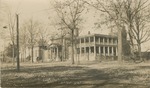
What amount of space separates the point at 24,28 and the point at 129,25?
46705 millimetres

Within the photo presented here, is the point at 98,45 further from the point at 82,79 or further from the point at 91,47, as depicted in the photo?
the point at 82,79

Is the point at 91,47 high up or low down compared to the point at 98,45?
down

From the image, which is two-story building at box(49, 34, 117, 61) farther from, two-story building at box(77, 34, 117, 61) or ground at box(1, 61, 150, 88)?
ground at box(1, 61, 150, 88)

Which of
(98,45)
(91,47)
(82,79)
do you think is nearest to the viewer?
(82,79)

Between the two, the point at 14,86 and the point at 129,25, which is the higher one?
the point at 129,25

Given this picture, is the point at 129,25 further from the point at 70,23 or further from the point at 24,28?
the point at 24,28

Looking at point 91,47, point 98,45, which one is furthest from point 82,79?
point 91,47

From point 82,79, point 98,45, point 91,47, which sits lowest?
point 82,79

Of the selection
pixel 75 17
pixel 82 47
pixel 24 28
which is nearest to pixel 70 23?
pixel 75 17

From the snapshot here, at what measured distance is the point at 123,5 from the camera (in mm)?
35719

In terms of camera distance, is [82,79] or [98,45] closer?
[82,79]

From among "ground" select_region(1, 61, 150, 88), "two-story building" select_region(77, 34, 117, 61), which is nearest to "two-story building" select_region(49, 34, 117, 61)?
"two-story building" select_region(77, 34, 117, 61)

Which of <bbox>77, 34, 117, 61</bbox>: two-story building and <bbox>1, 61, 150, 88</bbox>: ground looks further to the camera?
<bbox>77, 34, 117, 61</bbox>: two-story building

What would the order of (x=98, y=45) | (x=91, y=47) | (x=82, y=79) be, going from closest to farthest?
(x=82, y=79), (x=98, y=45), (x=91, y=47)
